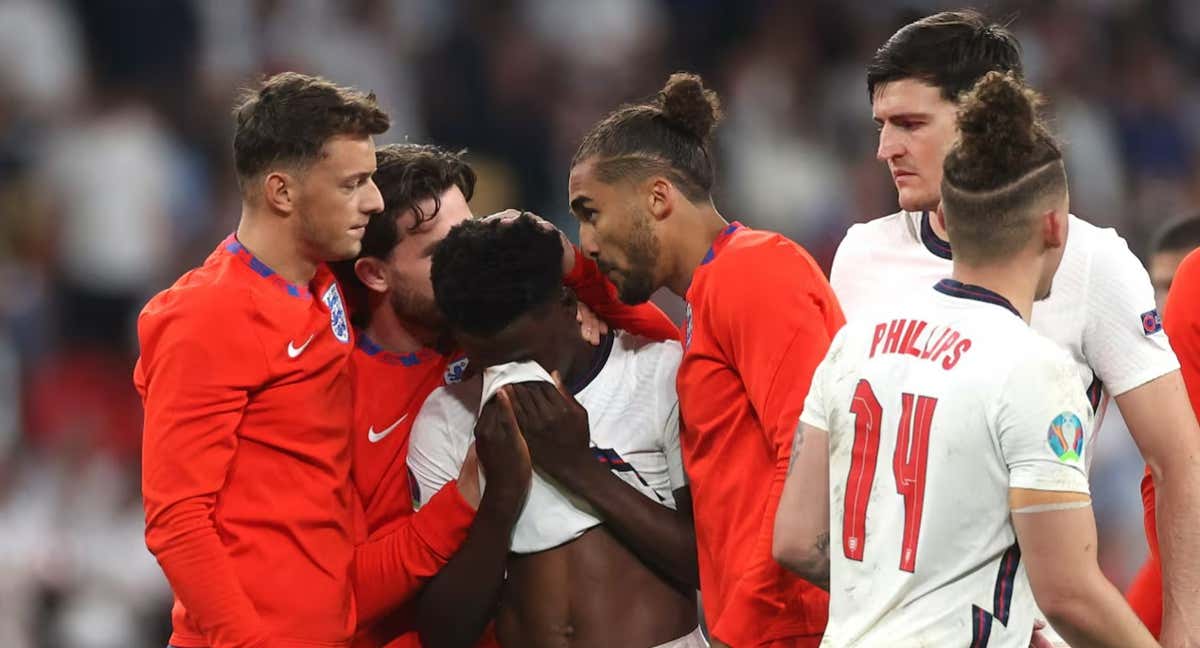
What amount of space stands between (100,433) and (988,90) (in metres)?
5.45

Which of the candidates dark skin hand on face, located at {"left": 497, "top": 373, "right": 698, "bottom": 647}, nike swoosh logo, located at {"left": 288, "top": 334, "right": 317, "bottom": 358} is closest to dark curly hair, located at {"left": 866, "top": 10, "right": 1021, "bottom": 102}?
dark skin hand on face, located at {"left": 497, "top": 373, "right": 698, "bottom": 647}

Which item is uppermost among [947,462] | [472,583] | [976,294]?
[976,294]

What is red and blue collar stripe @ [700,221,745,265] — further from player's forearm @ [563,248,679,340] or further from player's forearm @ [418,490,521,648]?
player's forearm @ [418,490,521,648]

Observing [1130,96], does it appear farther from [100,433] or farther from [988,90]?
[988,90]

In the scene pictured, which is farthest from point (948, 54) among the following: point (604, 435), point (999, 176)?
point (604, 435)

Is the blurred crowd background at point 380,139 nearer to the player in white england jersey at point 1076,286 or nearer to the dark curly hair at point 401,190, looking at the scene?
the dark curly hair at point 401,190

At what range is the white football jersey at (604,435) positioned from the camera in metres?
3.68

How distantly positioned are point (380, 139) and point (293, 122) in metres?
4.28

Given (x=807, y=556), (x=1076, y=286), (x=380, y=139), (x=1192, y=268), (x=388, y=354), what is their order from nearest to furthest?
(x=807, y=556) < (x=1076, y=286) < (x=1192, y=268) < (x=388, y=354) < (x=380, y=139)

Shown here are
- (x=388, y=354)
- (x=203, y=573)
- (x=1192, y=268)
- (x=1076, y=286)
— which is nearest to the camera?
(x=203, y=573)

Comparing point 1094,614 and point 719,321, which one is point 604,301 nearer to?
point 719,321

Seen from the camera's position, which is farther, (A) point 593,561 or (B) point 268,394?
(A) point 593,561

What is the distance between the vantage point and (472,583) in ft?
11.9

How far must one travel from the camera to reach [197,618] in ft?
11.0
